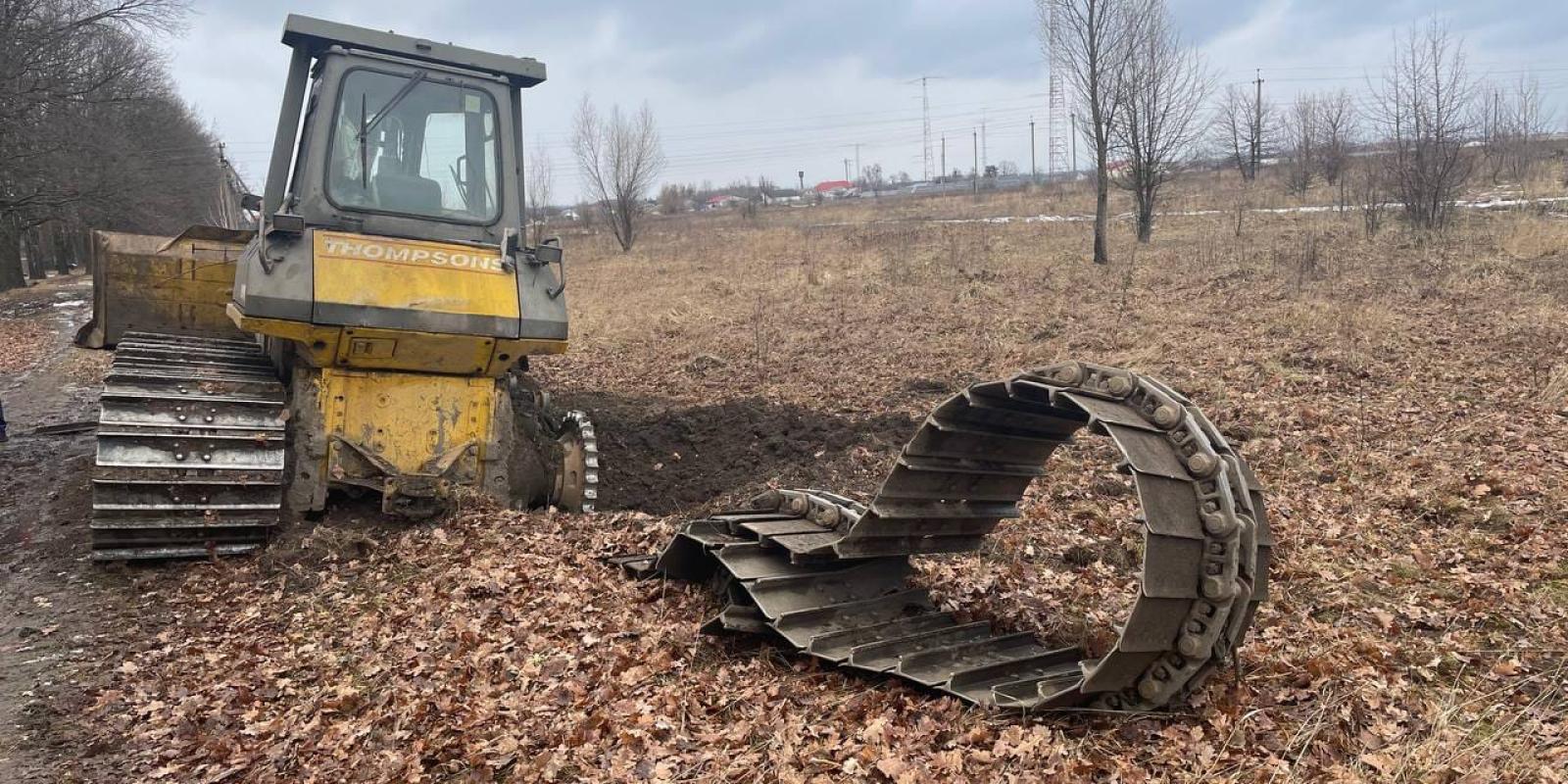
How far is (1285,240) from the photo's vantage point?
20000 mm

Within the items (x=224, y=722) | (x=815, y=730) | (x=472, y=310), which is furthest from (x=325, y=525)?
(x=815, y=730)

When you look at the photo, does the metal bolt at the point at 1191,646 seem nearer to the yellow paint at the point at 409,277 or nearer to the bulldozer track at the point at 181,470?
the yellow paint at the point at 409,277

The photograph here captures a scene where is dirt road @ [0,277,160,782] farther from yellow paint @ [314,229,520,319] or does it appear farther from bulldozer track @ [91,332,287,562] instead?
yellow paint @ [314,229,520,319]

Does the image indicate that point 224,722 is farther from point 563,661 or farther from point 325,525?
point 325,525

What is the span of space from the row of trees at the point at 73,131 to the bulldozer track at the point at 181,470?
72.9 ft

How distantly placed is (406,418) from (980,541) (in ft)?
11.3

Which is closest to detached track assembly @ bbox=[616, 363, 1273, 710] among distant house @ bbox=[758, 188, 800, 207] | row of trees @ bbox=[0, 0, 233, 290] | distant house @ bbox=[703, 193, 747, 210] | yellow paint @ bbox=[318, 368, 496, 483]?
yellow paint @ bbox=[318, 368, 496, 483]

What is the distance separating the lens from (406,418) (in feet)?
20.4

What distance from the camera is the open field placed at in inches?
139

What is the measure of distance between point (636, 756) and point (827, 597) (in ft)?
4.18

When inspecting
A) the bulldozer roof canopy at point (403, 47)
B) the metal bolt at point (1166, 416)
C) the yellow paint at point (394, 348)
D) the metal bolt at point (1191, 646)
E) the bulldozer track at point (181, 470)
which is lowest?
the metal bolt at point (1191, 646)

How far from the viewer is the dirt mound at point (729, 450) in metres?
8.07

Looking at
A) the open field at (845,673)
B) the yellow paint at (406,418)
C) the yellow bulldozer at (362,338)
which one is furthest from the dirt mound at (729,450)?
the yellow paint at (406,418)

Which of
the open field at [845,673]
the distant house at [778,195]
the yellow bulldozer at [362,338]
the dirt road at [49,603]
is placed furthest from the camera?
the distant house at [778,195]
